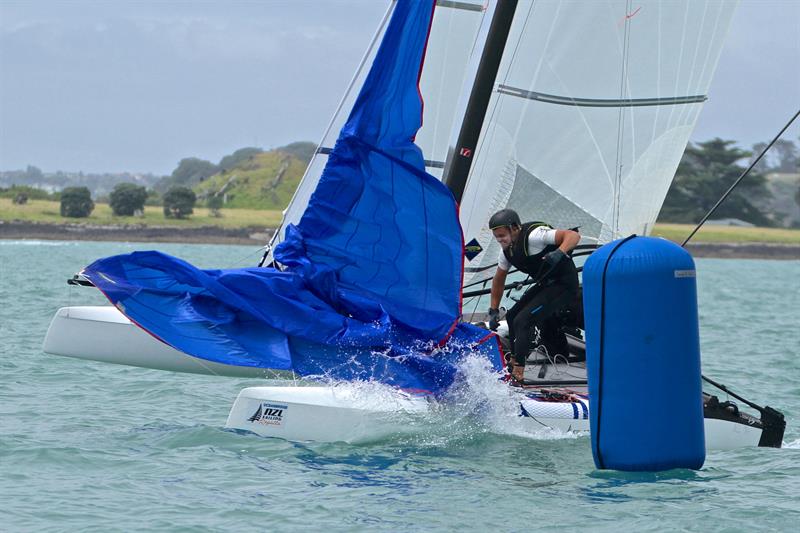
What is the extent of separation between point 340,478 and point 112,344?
2212 millimetres

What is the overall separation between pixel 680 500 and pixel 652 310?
91 cm

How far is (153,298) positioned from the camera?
23.0 ft

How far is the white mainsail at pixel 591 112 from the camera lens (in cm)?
881

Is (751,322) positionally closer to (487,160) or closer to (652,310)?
(487,160)

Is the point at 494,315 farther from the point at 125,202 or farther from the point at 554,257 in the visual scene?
the point at 125,202

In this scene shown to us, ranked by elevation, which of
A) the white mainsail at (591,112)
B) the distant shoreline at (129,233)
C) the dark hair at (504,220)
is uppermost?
the white mainsail at (591,112)

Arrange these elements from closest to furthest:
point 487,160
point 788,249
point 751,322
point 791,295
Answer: point 487,160 → point 751,322 → point 791,295 → point 788,249

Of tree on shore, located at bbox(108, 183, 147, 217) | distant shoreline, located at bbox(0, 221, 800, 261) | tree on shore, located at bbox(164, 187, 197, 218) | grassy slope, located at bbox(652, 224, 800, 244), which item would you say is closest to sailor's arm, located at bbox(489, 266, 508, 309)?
distant shoreline, located at bbox(0, 221, 800, 261)

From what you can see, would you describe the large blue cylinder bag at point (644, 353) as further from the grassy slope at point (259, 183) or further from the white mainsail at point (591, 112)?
the grassy slope at point (259, 183)

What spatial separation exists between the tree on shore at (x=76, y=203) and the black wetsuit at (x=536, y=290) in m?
70.1

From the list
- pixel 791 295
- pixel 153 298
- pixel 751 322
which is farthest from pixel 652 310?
pixel 791 295

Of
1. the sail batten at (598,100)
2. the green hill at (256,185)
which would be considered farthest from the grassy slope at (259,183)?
the sail batten at (598,100)

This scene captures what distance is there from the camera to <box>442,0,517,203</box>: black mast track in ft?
26.9

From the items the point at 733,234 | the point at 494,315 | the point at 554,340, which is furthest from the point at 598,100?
the point at 733,234
